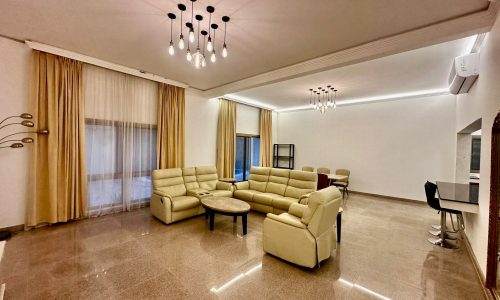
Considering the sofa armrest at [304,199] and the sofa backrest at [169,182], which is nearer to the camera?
the sofa armrest at [304,199]

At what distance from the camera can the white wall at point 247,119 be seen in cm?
726

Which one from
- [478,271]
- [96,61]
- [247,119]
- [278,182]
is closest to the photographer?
[478,271]

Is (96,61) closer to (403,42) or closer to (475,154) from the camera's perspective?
(403,42)

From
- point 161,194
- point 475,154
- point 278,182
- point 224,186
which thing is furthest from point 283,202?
point 475,154

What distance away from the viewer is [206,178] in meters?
5.17

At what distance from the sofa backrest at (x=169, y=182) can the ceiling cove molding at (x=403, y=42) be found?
297 centimetres

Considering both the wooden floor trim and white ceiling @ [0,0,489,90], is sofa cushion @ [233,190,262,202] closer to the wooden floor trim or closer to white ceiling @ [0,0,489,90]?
white ceiling @ [0,0,489,90]

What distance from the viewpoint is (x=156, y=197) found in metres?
4.06

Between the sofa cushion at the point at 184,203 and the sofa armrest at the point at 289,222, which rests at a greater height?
the sofa armrest at the point at 289,222

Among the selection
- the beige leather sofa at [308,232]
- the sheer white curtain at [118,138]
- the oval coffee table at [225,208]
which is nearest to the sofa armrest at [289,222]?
the beige leather sofa at [308,232]

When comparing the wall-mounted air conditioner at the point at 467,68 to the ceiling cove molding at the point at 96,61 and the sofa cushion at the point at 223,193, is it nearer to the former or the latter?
the sofa cushion at the point at 223,193

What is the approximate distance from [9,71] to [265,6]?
4063mm

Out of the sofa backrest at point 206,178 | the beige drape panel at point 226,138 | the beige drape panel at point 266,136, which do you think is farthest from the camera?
the beige drape panel at point 266,136

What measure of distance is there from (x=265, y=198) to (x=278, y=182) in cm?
61
